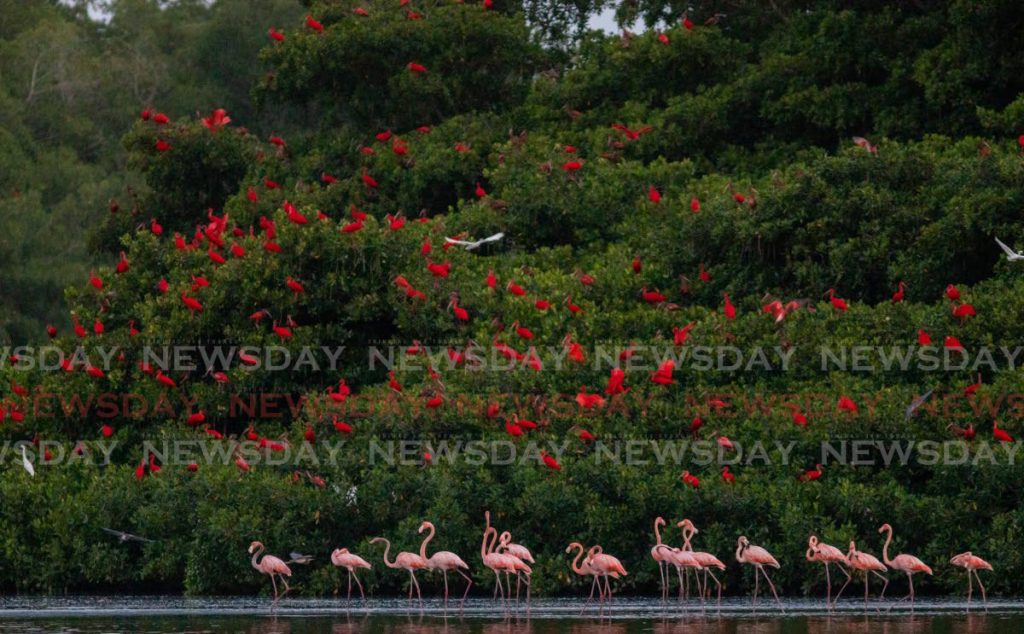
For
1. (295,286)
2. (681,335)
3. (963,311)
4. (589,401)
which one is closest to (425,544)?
(589,401)

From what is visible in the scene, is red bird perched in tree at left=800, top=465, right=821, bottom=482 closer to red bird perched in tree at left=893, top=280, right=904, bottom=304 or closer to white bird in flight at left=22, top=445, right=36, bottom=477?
red bird perched in tree at left=893, top=280, right=904, bottom=304

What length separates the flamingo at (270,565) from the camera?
655 inches

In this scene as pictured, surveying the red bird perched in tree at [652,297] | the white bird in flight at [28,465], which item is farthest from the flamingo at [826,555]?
the white bird in flight at [28,465]

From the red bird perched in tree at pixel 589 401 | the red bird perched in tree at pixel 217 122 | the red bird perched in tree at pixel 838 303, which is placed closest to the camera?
the red bird perched in tree at pixel 589 401

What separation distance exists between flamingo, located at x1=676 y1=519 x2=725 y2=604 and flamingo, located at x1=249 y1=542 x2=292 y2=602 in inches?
146

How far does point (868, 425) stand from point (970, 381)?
4.90 feet

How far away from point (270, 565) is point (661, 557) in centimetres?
365

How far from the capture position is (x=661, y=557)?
1606 cm

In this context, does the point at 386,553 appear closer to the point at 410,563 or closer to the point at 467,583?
the point at 410,563

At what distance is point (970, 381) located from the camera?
723 inches

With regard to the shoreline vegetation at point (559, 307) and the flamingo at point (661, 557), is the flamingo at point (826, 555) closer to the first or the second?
the shoreline vegetation at point (559, 307)

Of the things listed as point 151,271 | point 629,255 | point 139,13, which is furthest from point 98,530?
point 139,13

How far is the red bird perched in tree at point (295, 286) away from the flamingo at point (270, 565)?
4.00 m

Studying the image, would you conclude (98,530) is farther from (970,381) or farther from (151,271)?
(970,381)
